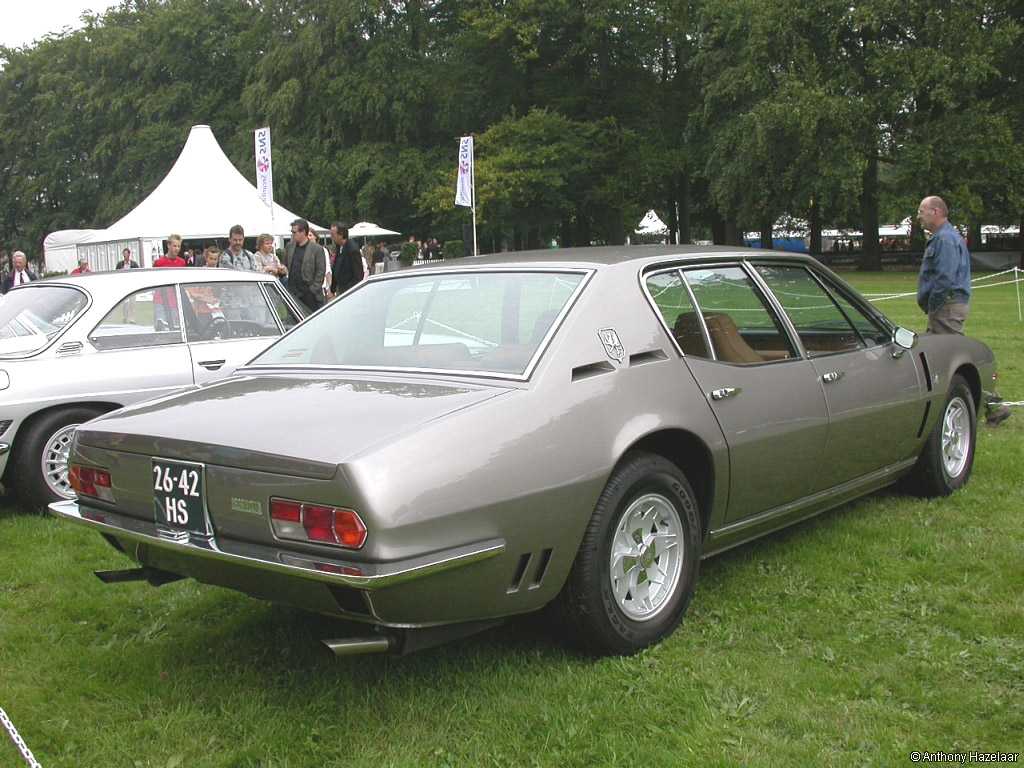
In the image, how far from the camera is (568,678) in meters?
3.40

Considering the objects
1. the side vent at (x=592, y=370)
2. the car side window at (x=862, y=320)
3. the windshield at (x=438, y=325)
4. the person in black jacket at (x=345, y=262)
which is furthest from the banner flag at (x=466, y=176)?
the side vent at (x=592, y=370)

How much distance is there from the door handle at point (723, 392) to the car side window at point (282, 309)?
3805mm

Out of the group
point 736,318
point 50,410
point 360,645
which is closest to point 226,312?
point 50,410

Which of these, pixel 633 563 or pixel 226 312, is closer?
pixel 633 563

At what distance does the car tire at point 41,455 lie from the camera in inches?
226

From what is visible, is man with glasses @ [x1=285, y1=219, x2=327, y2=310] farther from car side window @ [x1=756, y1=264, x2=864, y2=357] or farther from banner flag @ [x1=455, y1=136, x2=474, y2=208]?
banner flag @ [x1=455, y1=136, x2=474, y2=208]

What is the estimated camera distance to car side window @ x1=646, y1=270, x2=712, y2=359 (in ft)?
13.2

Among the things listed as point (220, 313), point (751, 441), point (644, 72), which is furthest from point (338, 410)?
point (644, 72)

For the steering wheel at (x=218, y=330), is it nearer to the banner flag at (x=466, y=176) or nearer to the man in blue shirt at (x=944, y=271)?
the man in blue shirt at (x=944, y=271)

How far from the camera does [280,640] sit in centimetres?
389

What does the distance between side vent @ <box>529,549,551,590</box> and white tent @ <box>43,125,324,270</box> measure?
2110 cm

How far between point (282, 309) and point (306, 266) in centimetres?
384

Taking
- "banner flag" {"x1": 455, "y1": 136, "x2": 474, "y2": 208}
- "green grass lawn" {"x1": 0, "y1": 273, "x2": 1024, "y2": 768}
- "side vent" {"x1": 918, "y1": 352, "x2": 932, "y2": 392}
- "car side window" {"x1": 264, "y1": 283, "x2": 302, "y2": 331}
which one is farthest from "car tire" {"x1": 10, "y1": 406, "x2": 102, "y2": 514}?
"banner flag" {"x1": 455, "y1": 136, "x2": 474, "y2": 208}

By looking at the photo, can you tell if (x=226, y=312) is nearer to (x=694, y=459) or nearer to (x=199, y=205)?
(x=694, y=459)
